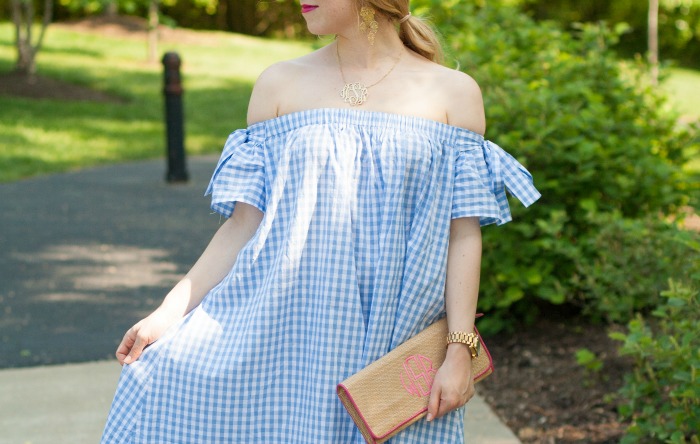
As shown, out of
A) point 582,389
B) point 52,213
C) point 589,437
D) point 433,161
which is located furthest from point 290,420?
point 52,213

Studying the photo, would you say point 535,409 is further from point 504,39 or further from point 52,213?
point 52,213

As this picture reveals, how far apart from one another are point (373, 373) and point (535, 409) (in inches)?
91.0

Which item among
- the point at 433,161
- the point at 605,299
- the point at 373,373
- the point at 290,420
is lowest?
the point at 605,299

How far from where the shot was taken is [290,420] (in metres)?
2.11

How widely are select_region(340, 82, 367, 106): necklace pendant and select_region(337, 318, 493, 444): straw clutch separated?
0.52 m

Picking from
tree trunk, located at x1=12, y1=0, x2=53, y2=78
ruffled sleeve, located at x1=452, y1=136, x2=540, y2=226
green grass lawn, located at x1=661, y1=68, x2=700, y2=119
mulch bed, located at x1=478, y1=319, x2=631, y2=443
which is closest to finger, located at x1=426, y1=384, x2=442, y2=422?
ruffled sleeve, located at x1=452, y1=136, x2=540, y2=226

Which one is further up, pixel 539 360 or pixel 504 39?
pixel 504 39

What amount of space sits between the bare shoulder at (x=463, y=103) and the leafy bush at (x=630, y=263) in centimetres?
217

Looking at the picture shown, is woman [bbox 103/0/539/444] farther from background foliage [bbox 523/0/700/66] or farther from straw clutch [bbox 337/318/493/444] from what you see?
background foliage [bbox 523/0/700/66]

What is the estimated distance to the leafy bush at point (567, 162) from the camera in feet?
15.6

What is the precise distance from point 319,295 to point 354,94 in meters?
0.44

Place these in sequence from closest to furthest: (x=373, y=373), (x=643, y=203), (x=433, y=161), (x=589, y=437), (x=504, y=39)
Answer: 1. (x=373, y=373)
2. (x=433, y=161)
3. (x=589, y=437)
4. (x=643, y=203)
5. (x=504, y=39)

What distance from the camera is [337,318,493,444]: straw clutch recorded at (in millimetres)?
1992

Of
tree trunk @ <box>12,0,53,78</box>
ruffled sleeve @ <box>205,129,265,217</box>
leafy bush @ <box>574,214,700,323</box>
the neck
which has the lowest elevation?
tree trunk @ <box>12,0,53,78</box>
